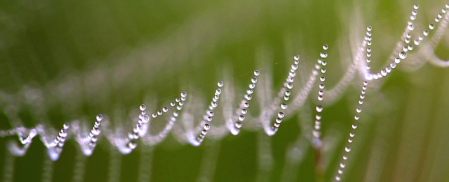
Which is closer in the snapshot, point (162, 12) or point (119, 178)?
point (119, 178)

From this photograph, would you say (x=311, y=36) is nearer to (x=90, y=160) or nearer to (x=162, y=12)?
(x=162, y=12)

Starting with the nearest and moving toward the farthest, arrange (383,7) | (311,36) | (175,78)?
(383,7)
(311,36)
(175,78)

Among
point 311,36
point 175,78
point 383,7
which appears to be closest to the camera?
point 383,7

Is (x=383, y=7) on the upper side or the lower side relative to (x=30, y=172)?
upper

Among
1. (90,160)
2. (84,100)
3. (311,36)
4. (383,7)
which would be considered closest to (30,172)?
(90,160)

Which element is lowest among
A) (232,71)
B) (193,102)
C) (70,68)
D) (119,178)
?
(119,178)

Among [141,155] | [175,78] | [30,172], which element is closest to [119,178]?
[141,155]

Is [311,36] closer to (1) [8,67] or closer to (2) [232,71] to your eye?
(2) [232,71]
